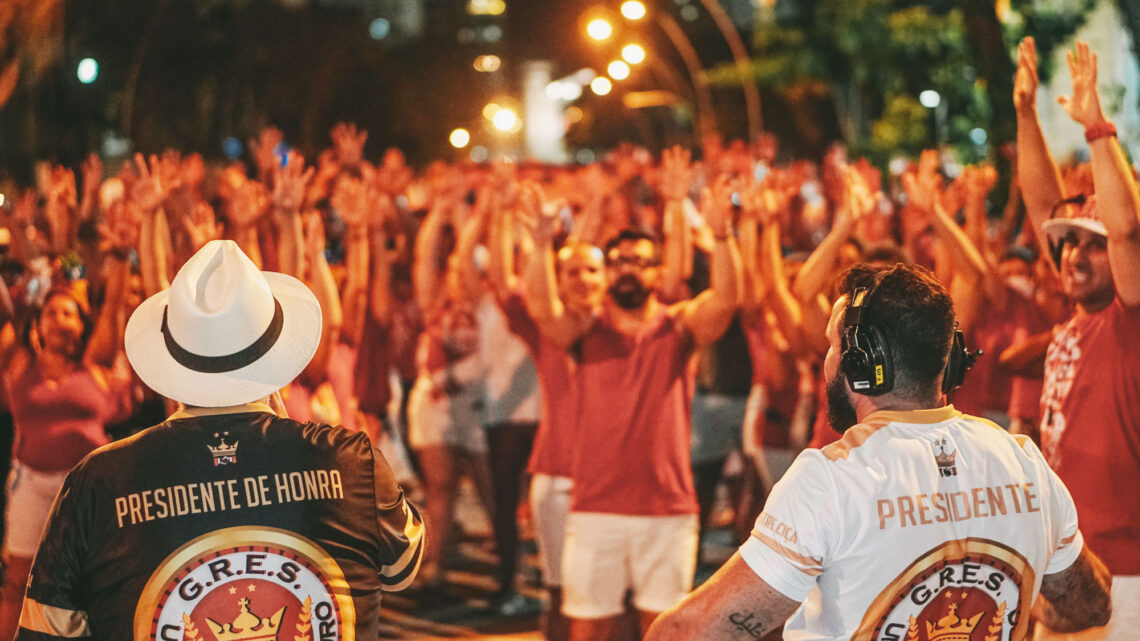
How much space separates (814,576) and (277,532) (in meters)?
1.24

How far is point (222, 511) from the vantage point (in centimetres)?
278

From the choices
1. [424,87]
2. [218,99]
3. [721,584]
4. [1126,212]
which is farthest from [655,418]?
[424,87]

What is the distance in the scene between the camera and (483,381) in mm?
8180

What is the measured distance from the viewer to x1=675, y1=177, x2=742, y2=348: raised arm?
17.7 ft

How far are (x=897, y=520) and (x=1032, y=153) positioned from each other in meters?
2.92

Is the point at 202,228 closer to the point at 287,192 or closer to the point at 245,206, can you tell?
the point at 245,206

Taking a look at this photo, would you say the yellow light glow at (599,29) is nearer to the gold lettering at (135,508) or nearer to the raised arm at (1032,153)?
the raised arm at (1032,153)

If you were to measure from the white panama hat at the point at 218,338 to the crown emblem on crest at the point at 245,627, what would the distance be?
19.8 inches

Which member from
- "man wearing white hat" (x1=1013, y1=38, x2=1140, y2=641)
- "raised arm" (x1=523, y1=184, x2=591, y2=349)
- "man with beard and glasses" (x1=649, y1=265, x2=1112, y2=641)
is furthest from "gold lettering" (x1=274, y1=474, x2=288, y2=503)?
"raised arm" (x1=523, y1=184, x2=591, y2=349)

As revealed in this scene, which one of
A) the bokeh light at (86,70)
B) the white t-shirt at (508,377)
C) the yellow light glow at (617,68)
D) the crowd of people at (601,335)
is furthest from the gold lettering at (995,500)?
the yellow light glow at (617,68)

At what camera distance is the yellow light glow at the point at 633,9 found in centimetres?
1870

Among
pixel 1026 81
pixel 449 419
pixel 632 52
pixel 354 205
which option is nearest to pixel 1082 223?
pixel 1026 81

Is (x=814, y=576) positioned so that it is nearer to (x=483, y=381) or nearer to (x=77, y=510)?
(x=77, y=510)

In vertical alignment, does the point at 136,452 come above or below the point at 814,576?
above
